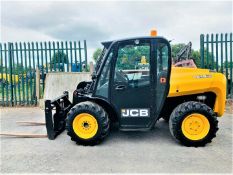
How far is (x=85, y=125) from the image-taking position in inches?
184

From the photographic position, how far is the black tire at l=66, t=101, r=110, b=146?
181 inches

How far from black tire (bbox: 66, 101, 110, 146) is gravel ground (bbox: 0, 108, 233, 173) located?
13cm

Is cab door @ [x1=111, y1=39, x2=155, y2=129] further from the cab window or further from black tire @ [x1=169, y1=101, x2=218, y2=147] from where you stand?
black tire @ [x1=169, y1=101, x2=218, y2=147]

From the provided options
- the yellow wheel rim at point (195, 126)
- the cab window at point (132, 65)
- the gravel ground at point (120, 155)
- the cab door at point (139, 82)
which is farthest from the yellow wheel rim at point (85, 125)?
the yellow wheel rim at point (195, 126)

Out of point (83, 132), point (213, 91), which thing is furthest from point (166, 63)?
point (83, 132)

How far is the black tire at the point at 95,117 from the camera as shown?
181 inches

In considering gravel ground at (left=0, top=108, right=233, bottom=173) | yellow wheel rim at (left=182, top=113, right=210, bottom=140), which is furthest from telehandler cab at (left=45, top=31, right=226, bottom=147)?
gravel ground at (left=0, top=108, right=233, bottom=173)

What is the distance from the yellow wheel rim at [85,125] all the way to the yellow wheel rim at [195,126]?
1720 millimetres

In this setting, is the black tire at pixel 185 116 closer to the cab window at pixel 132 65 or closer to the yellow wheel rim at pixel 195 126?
the yellow wheel rim at pixel 195 126

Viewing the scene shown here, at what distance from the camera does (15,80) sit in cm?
967

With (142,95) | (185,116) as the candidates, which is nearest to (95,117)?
(142,95)

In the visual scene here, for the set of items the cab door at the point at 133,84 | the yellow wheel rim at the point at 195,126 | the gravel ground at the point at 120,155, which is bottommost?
the gravel ground at the point at 120,155

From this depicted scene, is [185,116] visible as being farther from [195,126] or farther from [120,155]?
[120,155]

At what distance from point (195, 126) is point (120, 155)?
5.09ft
